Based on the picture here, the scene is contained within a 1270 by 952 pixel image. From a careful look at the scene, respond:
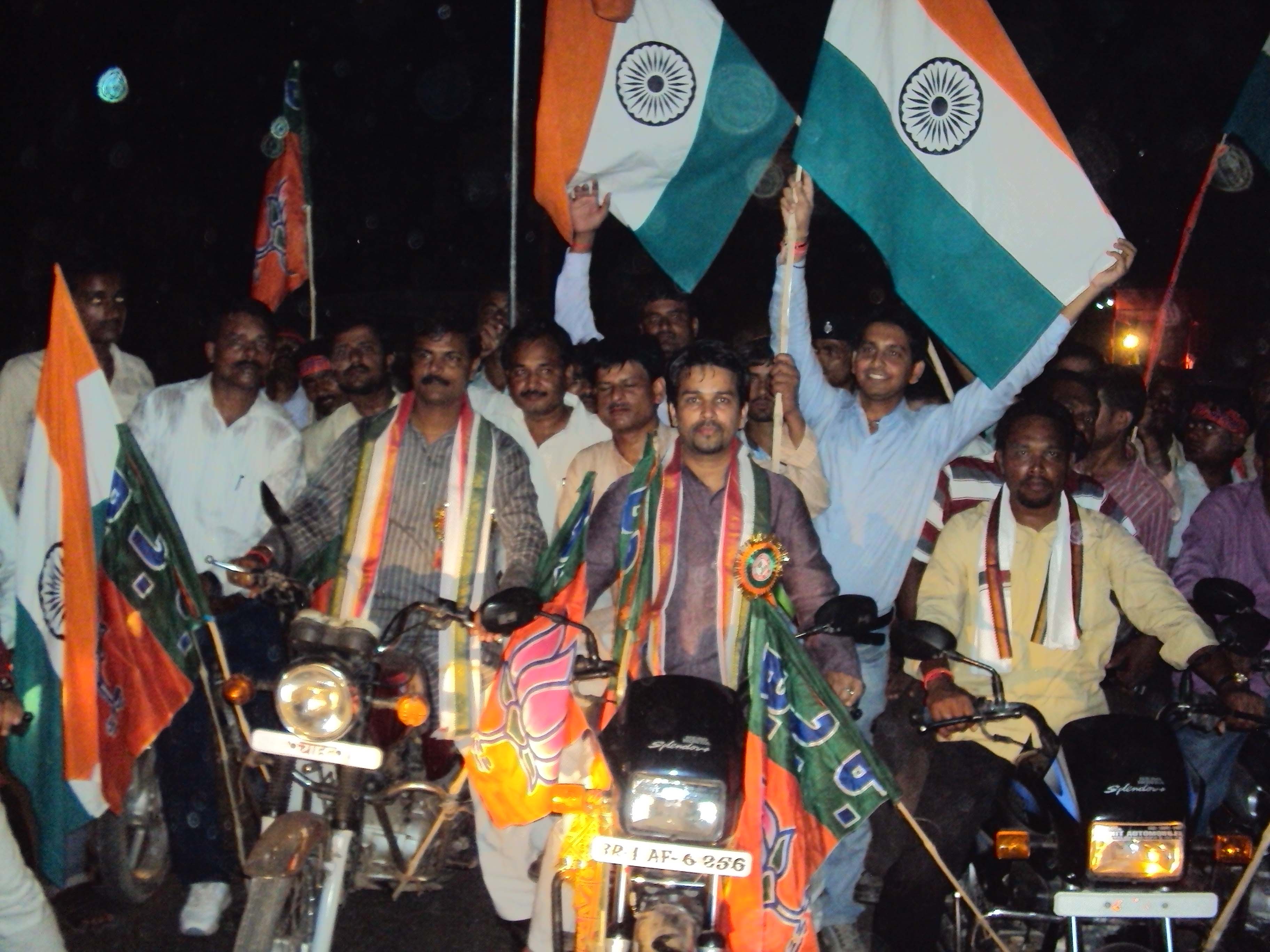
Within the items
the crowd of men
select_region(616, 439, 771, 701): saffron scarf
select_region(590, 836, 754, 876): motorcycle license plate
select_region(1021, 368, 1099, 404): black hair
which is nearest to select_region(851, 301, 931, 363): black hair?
the crowd of men

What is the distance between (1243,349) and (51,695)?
47.5 ft

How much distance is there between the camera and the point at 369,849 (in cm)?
439

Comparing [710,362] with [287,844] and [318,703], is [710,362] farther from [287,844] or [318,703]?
[287,844]

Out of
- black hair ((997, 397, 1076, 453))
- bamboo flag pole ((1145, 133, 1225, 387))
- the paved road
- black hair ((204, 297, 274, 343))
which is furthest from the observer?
bamboo flag pole ((1145, 133, 1225, 387))

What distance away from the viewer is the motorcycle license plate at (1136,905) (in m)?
3.32

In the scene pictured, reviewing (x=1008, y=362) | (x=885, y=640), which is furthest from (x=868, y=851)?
(x=1008, y=362)

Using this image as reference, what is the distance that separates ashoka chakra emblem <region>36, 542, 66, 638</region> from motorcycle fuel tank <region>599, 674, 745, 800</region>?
6.20 feet

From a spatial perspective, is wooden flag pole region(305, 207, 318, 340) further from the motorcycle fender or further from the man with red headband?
the man with red headband

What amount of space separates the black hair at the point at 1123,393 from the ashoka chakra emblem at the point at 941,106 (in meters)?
1.64

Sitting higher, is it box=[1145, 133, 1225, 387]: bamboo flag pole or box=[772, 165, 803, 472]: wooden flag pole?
box=[1145, 133, 1225, 387]: bamboo flag pole

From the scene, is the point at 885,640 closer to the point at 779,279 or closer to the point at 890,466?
the point at 890,466

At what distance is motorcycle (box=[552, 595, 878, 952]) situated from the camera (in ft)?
10.5

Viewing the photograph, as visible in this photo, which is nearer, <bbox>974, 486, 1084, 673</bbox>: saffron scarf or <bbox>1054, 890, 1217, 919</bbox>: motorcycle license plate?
<bbox>1054, 890, 1217, 919</bbox>: motorcycle license plate

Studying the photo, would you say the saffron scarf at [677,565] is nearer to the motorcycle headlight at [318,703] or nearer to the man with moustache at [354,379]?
the motorcycle headlight at [318,703]
